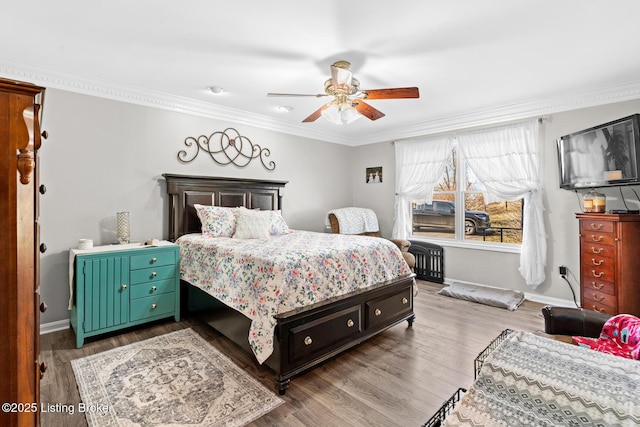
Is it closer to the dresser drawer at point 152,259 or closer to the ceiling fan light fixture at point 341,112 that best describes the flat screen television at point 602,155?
the ceiling fan light fixture at point 341,112

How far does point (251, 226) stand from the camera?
346 cm

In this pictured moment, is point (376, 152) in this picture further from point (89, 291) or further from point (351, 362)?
point (89, 291)

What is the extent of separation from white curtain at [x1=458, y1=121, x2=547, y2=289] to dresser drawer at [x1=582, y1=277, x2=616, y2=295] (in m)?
0.68

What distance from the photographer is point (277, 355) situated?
2.04 m

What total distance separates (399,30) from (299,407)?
271 cm

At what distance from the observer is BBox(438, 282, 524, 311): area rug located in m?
3.71

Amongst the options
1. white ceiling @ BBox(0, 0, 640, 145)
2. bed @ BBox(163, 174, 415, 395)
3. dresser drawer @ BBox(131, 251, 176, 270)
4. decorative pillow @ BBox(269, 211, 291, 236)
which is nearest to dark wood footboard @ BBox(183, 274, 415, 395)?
bed @ BBox(163, 174, 415, 395)

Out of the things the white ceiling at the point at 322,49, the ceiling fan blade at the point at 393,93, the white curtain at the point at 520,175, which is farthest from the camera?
the white curtain at the point at 520,175

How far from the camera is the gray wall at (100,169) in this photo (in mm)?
2963

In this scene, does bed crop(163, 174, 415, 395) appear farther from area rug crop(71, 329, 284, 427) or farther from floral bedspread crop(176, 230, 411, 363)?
area rug crop(71, 329, 284, 427)

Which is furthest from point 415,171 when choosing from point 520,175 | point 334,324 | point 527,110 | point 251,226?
point 334,324

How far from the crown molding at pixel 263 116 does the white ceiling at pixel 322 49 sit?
1 centimetres

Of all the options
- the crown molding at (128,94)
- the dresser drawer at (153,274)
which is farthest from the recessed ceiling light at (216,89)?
the dresser drawer at (153,274)

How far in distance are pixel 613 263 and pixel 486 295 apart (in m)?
1.38
